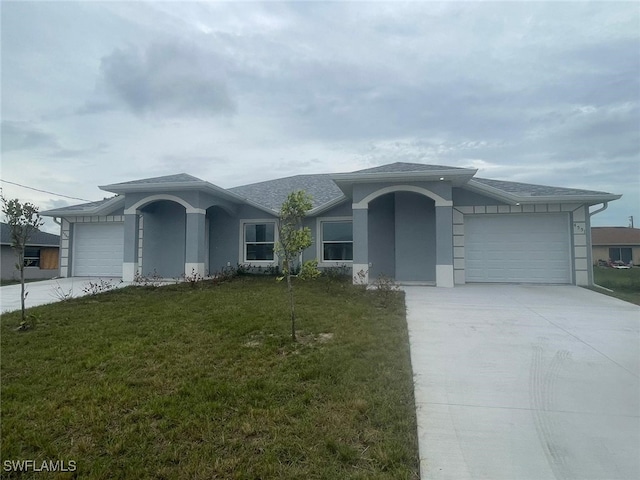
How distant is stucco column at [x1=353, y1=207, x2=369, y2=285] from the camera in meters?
11.1

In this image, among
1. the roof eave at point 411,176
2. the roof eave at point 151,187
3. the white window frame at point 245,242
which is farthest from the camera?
the white window frame at point 245,242

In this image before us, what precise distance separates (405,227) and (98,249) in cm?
1304

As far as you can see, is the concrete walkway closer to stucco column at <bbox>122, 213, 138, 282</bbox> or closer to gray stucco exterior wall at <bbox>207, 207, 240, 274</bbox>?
stucco column at <bbox>122, 213, 138, 282</bbox>

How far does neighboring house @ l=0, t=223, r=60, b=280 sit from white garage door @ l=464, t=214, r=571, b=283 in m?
27.3

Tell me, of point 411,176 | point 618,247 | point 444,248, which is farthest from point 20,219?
point 618,247

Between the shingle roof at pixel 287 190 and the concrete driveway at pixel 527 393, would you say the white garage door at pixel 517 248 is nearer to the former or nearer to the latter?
the concrete driveway at pixel 527 393

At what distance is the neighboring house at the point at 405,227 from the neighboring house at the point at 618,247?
91.6 ft

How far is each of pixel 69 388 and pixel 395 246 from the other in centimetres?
1005

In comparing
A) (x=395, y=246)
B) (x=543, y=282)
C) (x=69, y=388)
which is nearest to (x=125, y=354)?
(x=69, y=388)

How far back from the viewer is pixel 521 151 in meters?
15.6

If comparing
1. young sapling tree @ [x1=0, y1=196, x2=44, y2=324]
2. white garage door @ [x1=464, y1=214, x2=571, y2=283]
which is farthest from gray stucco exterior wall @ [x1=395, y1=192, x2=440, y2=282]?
young sapling tree @ [x1=0, y1=196, x2=44, y2=324]

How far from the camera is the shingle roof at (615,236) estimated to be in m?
32.6

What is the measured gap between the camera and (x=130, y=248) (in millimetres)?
12977

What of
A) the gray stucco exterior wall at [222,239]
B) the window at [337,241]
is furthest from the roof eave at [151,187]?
the window at [337,241]
